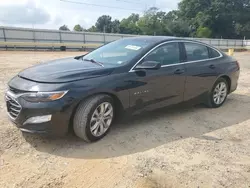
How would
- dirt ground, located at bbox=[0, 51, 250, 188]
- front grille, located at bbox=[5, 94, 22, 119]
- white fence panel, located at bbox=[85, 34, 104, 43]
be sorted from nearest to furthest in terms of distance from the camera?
dirt ground, located at bbox=[0, 51, 250, 188] < front grille, located at bbox=[5, 94, 22, 119] < white fence panel, located at bbox=[85, 34, 104, 43]

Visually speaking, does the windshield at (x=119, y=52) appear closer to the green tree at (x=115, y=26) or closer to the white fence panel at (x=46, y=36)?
the white fence panel at (x=46, y=36)

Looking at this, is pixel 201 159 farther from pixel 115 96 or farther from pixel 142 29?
pixel 142 29

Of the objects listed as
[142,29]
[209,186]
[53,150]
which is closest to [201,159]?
[209,186]

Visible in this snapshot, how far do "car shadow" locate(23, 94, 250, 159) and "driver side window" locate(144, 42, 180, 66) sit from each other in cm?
89

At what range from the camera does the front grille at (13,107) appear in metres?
3.36

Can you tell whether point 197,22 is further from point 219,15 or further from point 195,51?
point 195,51

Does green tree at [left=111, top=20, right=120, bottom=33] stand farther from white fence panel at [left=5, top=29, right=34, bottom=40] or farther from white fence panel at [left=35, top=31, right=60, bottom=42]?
white fence panel at [left=5, top=29, right=34, bottom=40]

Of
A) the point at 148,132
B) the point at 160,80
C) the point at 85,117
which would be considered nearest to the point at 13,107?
the point at 85,117

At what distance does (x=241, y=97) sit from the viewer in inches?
266

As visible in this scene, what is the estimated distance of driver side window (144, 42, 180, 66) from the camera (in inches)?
171

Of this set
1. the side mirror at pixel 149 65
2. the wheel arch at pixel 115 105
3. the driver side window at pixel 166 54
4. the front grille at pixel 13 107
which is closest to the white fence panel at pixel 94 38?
the driver side window at pixel 166 54

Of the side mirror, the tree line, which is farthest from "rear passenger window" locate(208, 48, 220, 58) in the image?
the tree line

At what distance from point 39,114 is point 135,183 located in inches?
58.0

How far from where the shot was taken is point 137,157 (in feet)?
11.0
